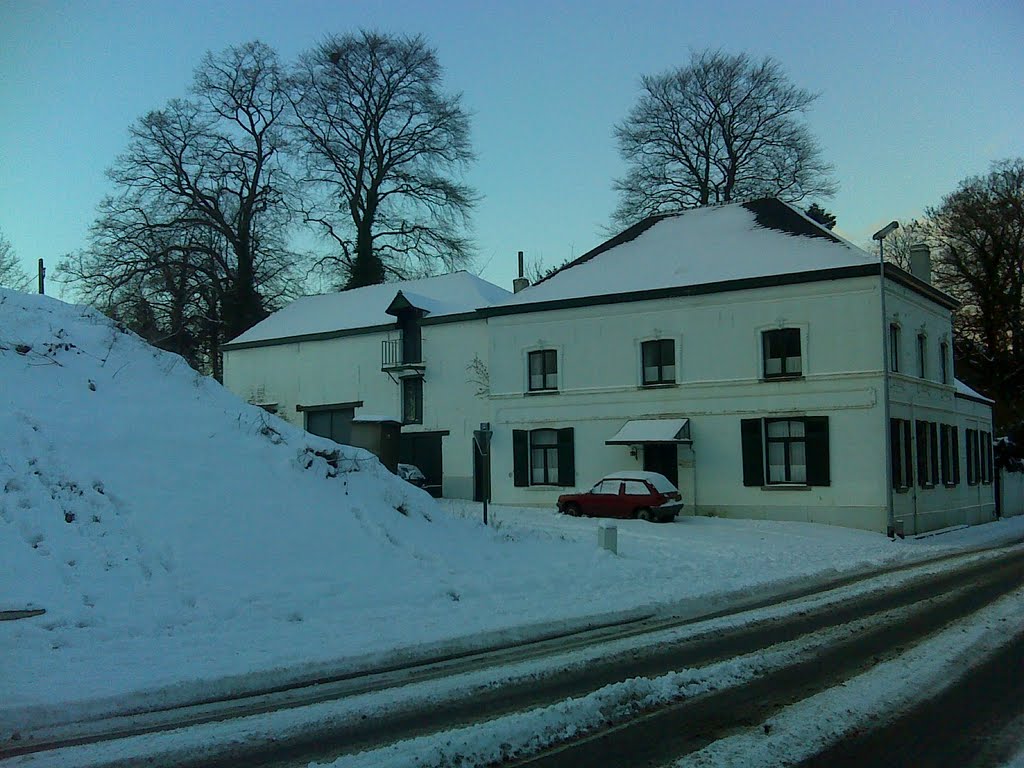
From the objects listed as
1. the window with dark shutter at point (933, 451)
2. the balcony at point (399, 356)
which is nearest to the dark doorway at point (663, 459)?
the window with dark shutter at point (933, 451)

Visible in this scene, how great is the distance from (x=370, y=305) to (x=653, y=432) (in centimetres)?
1644

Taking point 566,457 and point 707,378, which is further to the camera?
point 566,457

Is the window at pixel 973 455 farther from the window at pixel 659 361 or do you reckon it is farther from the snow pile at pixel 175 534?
the snow pile at pixel 175 534

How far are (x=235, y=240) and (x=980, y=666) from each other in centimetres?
4584

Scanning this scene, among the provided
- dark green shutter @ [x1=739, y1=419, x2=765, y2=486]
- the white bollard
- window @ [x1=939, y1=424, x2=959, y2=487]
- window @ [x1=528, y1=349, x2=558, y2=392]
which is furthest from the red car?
window @ [x1=939, y1=424, x2=959, y2=487]

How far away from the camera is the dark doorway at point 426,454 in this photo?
123 ft

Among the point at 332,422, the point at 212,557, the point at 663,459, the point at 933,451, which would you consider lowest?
the point at 212,557

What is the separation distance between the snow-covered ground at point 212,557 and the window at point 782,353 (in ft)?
33.0

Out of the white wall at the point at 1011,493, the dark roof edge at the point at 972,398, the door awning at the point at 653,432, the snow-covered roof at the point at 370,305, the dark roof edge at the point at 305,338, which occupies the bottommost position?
the white wall at the point at 1011,493

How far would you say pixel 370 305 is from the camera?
42125mm

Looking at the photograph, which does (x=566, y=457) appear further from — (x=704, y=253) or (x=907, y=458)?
(x=907, y=458)

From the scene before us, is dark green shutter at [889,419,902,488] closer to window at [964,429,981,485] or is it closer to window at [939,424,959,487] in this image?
window at [939,424,959,487]

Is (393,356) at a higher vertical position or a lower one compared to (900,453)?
higher

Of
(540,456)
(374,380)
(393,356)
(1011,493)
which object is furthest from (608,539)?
(1011,493)
